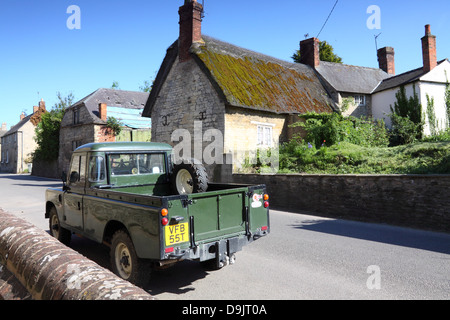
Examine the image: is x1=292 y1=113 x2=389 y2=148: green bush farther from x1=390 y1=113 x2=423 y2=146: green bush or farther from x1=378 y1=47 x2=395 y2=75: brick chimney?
x1=378 y1=47 x2=395 y2=75: brick chimney

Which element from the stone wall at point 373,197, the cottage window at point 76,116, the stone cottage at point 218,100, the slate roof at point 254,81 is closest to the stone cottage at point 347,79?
the slate roof at point 254,81

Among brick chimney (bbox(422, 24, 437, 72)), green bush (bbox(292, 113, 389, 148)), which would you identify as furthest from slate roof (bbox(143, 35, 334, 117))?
brick chimney (bbox(422, 24, 437, 72))

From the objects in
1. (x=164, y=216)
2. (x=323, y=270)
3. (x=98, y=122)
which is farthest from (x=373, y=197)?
(x=98, y=122)

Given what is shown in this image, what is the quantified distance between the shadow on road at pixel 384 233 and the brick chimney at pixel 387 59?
25638 millimetres

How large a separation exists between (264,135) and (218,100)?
3.53 m

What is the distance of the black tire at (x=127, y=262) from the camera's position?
14.0ft

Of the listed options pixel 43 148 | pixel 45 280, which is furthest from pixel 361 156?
pixel 43 148

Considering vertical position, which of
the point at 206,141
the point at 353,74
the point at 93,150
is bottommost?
the point at 93,150

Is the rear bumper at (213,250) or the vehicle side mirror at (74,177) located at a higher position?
the vehicle side mirror at (74,177)

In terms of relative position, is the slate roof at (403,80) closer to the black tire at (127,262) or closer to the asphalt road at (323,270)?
the asphalt road at (323,270)

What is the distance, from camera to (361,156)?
12.8m
